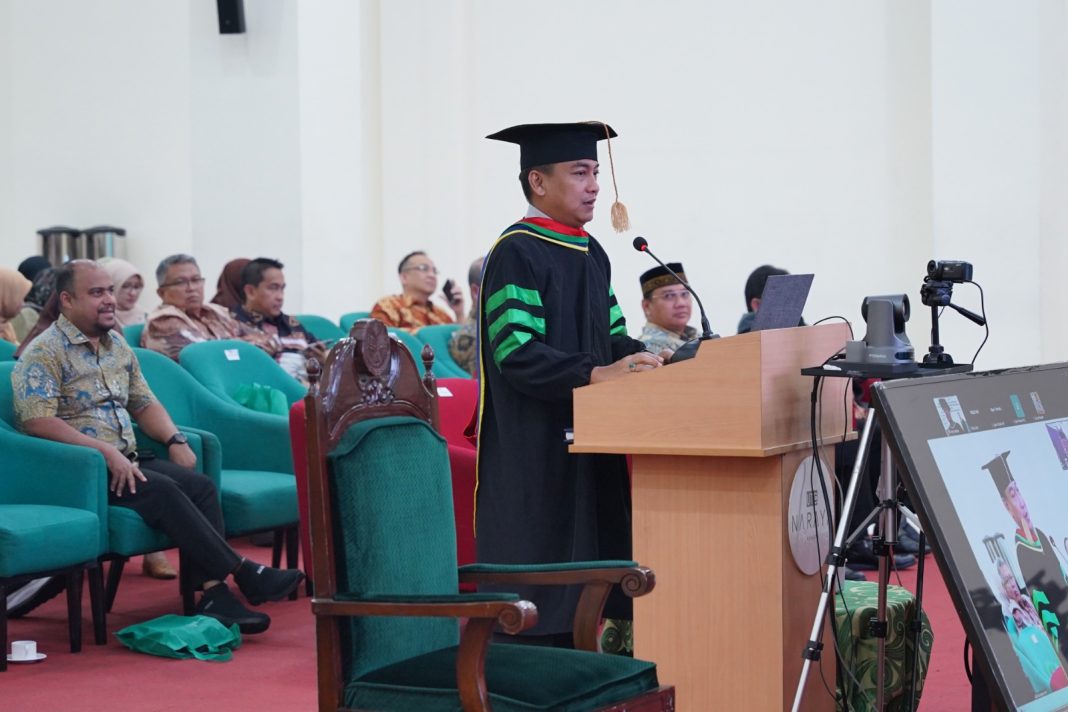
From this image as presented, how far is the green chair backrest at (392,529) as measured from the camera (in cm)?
229

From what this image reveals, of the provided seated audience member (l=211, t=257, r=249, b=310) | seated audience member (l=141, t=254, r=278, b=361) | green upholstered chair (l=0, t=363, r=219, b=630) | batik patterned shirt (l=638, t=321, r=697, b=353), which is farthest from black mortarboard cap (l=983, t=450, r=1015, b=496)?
seated audience member (l=211, t=257, r=249, b=310)

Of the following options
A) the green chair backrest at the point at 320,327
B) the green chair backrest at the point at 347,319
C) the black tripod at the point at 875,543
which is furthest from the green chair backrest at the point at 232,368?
the black tripod at the point at 875,543

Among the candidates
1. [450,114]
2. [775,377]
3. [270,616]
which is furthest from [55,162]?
[775,377]

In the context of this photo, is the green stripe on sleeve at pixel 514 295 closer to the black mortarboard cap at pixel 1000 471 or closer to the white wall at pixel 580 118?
the black mortarboard cap at pixel 1000 471

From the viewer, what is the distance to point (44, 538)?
391 cm

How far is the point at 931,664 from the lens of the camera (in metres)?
3.98

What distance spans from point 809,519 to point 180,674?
196 cm

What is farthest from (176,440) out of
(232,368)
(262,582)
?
(232,368)

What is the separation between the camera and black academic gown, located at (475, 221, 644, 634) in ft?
9.85

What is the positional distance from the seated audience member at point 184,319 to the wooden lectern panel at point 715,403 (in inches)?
131

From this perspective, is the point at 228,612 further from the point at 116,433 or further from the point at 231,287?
the point at 231,287

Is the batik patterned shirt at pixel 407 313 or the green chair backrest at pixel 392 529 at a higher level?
the batik patterned shirt at pixel 407 313

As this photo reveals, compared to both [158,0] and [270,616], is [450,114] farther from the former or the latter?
[270,616]

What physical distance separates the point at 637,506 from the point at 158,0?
26.2ft
